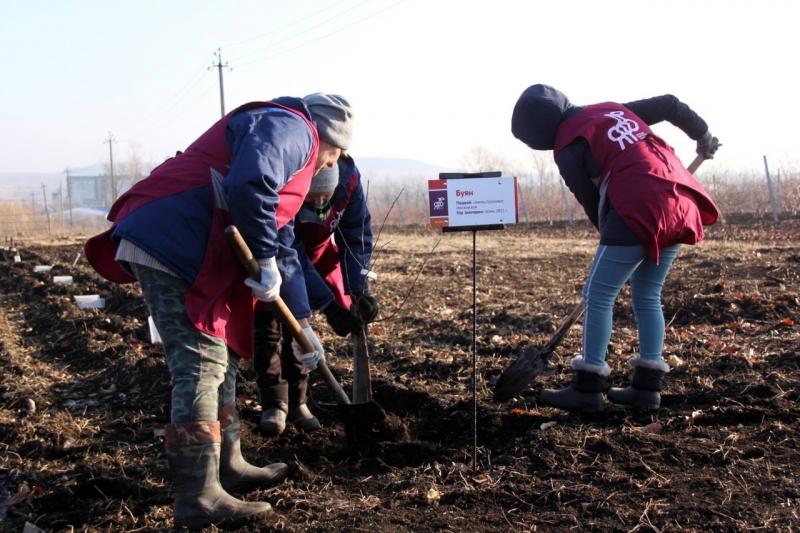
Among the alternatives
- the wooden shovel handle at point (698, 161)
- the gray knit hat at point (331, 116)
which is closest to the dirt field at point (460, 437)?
the wooden shovel handle at point (698, 161)

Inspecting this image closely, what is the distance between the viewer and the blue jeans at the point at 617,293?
12.4 feet

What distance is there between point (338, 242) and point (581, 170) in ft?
4.86

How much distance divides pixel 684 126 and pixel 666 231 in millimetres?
944

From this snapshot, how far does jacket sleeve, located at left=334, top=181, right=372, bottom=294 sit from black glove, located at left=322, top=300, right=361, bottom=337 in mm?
132

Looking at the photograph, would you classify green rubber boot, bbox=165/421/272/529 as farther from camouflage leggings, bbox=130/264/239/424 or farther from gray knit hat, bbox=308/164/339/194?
gray knit hat, bbox=308/164/339/194

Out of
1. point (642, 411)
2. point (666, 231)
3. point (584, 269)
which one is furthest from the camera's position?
point (584, 269)

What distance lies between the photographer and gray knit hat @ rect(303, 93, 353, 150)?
10.8ft

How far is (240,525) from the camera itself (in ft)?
9.39

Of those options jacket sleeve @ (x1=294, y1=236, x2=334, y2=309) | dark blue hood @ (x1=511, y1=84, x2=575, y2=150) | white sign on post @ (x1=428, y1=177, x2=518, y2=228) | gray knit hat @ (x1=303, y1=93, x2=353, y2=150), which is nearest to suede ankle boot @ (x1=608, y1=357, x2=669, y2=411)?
white sign on post @ (x1=428, y1=177, x2=518, y2=228)

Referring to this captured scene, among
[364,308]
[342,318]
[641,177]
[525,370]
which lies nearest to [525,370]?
[525,370]

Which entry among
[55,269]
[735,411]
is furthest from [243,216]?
[55,269]

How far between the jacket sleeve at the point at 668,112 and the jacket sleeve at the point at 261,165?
2110mm

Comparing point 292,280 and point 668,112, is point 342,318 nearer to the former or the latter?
point 292,280

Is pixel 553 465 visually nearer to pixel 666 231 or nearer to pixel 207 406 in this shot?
pixel 666 231
